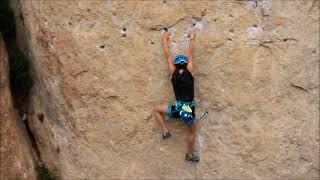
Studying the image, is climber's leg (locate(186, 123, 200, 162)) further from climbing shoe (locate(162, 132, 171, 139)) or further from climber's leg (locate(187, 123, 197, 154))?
A: climbing shoe (locate(162, 132, 171, 139))

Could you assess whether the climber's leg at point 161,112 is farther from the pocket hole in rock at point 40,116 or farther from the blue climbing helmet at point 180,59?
the pocket hole in rock at point 40,116

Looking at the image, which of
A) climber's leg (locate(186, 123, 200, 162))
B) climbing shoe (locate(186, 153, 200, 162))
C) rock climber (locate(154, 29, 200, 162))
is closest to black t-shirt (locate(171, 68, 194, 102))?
rock climber (locate(154, 29, 200, 162))

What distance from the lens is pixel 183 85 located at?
30.4 ft

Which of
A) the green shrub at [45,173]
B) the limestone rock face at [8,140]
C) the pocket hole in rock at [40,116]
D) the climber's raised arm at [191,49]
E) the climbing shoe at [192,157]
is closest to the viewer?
the climber's raised arm at [191,49]

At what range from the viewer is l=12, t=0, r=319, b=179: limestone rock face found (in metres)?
9.42

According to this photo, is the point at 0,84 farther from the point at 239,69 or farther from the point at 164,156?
the point at 239,69

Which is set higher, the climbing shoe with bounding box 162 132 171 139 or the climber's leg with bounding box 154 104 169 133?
the climber's leg with bounding box 154 104 169 133

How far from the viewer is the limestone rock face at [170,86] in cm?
942

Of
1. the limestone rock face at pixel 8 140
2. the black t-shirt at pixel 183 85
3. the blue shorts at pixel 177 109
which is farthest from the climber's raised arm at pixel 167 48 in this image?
the limestone rock face at pixel 8 140

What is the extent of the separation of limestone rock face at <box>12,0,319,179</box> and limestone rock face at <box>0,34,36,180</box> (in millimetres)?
634

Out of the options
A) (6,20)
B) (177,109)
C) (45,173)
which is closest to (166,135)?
(177,109)

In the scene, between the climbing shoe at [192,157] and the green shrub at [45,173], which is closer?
the climbing shoe at [192,157]

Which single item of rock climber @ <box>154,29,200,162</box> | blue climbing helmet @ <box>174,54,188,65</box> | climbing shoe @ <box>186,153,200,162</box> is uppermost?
blue climbing helmet @ <box>174,54,188,65</box>

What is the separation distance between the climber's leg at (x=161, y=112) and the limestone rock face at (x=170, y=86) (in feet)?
0.42
